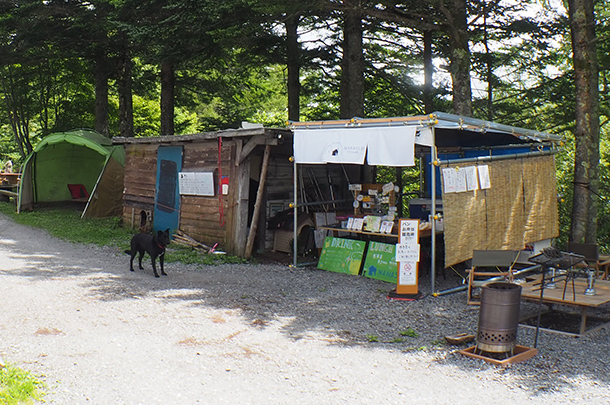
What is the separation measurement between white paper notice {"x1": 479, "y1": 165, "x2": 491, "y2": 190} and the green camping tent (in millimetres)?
11265

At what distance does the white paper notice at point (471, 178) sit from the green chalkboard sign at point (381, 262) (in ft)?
5.76

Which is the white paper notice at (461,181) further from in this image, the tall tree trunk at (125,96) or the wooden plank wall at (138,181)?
the tall tree trunk at (125,96)

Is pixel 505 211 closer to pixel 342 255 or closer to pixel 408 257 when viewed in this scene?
pixel 408 257

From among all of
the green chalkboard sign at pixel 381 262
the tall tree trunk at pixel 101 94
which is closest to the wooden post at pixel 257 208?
the green chalkboard sign at pixel 381 262

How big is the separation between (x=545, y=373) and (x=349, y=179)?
8.67 meters

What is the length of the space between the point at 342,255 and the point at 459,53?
15.6 ft

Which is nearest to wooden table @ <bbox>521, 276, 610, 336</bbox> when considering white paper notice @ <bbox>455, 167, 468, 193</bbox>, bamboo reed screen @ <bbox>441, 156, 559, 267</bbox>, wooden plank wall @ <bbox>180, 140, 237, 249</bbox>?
bamboo reed screen @ <bbox>441, 156, 559, 267</bbox>

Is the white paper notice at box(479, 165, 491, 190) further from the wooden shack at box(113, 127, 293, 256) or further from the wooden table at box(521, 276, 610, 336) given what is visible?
the wooden shack at box(113, 127, 293, 256)

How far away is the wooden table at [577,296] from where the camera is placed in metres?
6.79

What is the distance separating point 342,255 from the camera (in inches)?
423

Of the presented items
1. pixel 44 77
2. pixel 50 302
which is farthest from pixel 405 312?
pixel 44 77

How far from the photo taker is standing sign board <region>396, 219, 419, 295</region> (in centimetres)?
874

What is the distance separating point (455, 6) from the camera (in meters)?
11.5

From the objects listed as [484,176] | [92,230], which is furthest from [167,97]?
[484,176]
